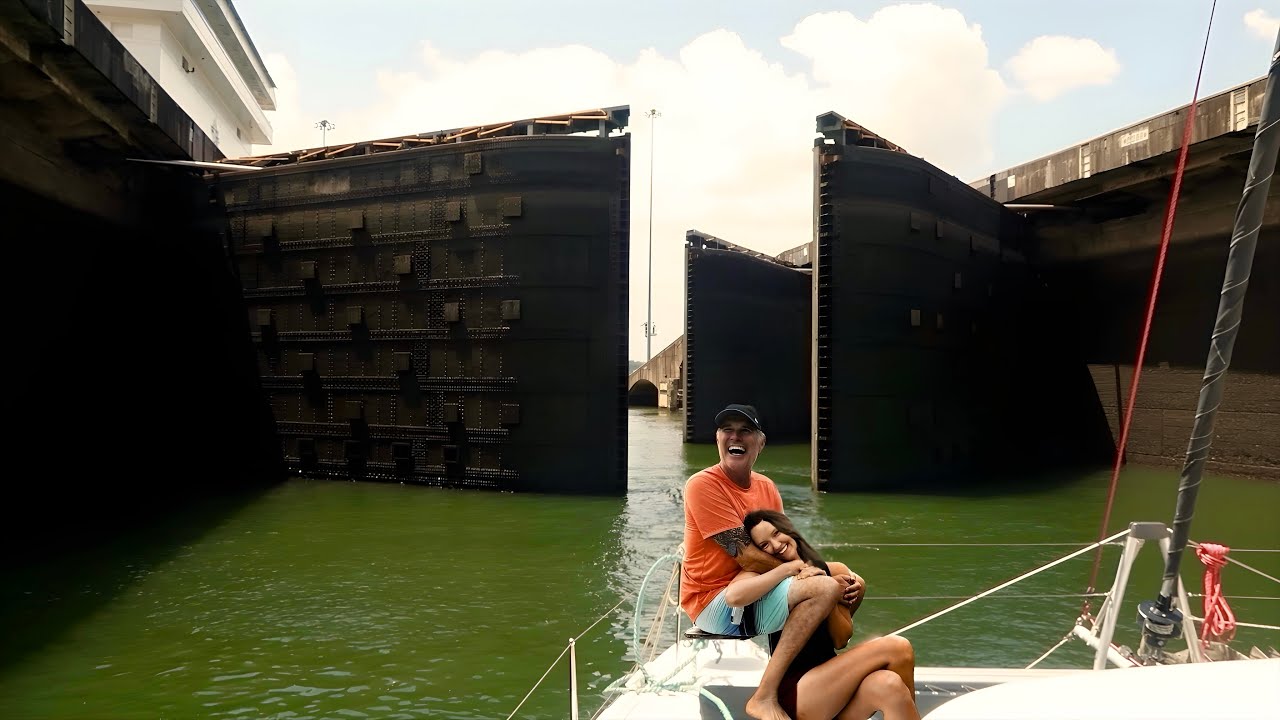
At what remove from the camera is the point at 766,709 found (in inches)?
119

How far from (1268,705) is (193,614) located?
9.62 metres

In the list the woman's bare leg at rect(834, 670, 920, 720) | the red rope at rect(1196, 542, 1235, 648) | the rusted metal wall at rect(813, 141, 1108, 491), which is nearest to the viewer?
the woman's bare leg at rect(834, 670, 920, 720)

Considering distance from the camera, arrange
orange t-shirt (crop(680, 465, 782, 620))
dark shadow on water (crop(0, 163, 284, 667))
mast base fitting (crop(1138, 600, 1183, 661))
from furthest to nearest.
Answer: dark shadow on water (crop(0, 163, 284, 667)), mast base fitting (crop(1138, 600, 1183, 661)), orange t-shirt (crop(680, 465, 782, 620))

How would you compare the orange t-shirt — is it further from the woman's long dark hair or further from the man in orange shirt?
the woman's long dark hair

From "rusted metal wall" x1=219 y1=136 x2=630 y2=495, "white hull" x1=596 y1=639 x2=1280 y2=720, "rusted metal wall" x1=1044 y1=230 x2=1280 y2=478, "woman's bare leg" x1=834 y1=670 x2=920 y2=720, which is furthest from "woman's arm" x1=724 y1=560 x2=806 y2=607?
"rusted metal wall" x1=1044 y1=230 x2=1280 y2=478

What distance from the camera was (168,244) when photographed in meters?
18.7

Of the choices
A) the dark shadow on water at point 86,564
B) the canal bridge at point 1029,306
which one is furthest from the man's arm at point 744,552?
the canal bridge at point 1029,306

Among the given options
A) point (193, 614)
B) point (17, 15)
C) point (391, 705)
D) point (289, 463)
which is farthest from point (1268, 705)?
point (289, 463)

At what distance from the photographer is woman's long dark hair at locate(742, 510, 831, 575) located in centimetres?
327

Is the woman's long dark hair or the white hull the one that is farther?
the woman's long dark hair

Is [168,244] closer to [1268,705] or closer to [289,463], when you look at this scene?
[289,463]

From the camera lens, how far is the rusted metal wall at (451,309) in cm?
1606

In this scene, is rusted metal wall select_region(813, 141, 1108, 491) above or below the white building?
below

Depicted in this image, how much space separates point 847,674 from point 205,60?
3592 cm
